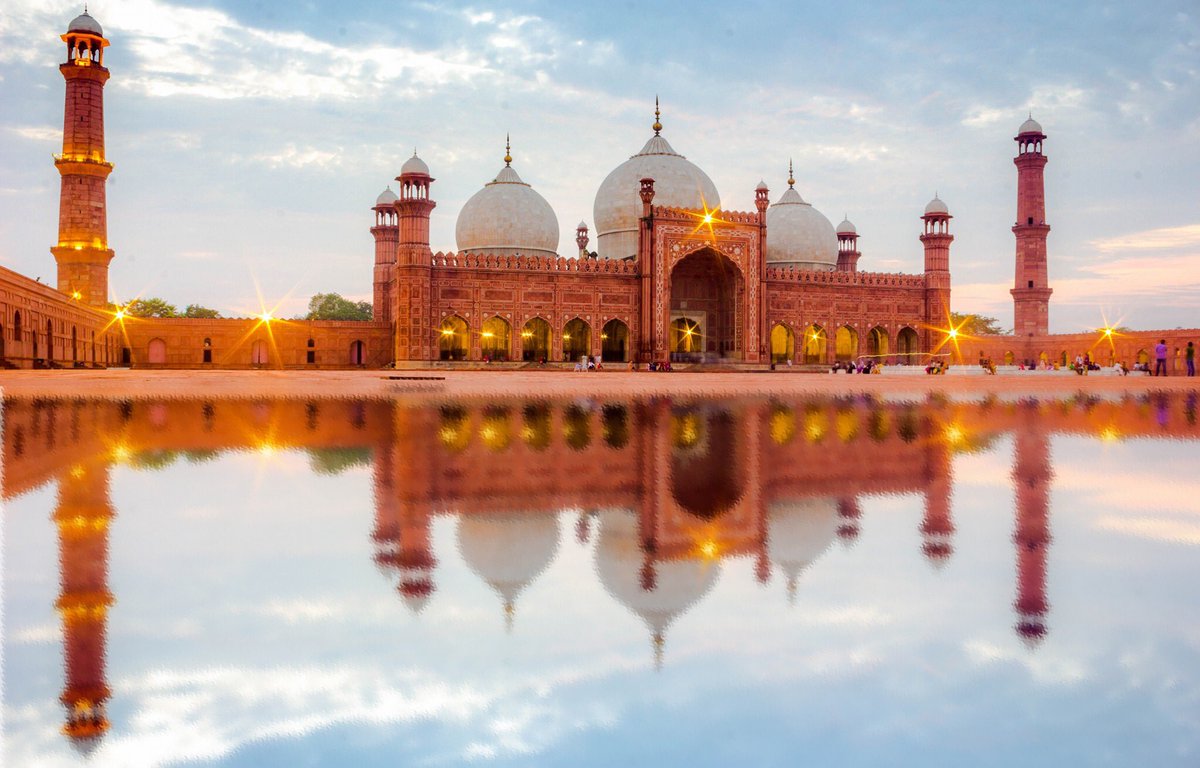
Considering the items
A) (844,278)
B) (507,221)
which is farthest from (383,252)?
(844,278)

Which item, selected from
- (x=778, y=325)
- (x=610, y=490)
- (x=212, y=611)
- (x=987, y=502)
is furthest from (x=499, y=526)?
(x=778, y=325)

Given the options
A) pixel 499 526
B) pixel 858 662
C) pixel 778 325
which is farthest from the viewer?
pixel 778 325

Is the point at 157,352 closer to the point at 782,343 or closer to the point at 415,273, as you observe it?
the point at 415,273

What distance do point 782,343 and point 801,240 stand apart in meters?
5.43

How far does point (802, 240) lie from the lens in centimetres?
3281

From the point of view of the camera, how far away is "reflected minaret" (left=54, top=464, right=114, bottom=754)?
3.72 feet

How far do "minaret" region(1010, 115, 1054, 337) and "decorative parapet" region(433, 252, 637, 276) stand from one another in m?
18.6

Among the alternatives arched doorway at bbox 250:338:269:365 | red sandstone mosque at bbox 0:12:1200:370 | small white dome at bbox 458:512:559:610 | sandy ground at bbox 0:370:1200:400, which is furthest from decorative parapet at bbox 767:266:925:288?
small white dome at bbox 458:512:559:610

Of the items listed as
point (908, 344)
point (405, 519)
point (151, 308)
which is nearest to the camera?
point (405, 519)

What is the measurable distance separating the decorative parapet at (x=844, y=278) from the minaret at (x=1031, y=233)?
24.0ft

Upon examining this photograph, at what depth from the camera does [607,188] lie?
30016 millimetres

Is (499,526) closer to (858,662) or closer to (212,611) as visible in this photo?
(212,611)

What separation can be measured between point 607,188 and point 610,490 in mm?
28078

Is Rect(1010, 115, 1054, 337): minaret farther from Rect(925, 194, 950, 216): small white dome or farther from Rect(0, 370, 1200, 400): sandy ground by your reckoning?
Rect(0, 370, 1200, 400): sandy ground
